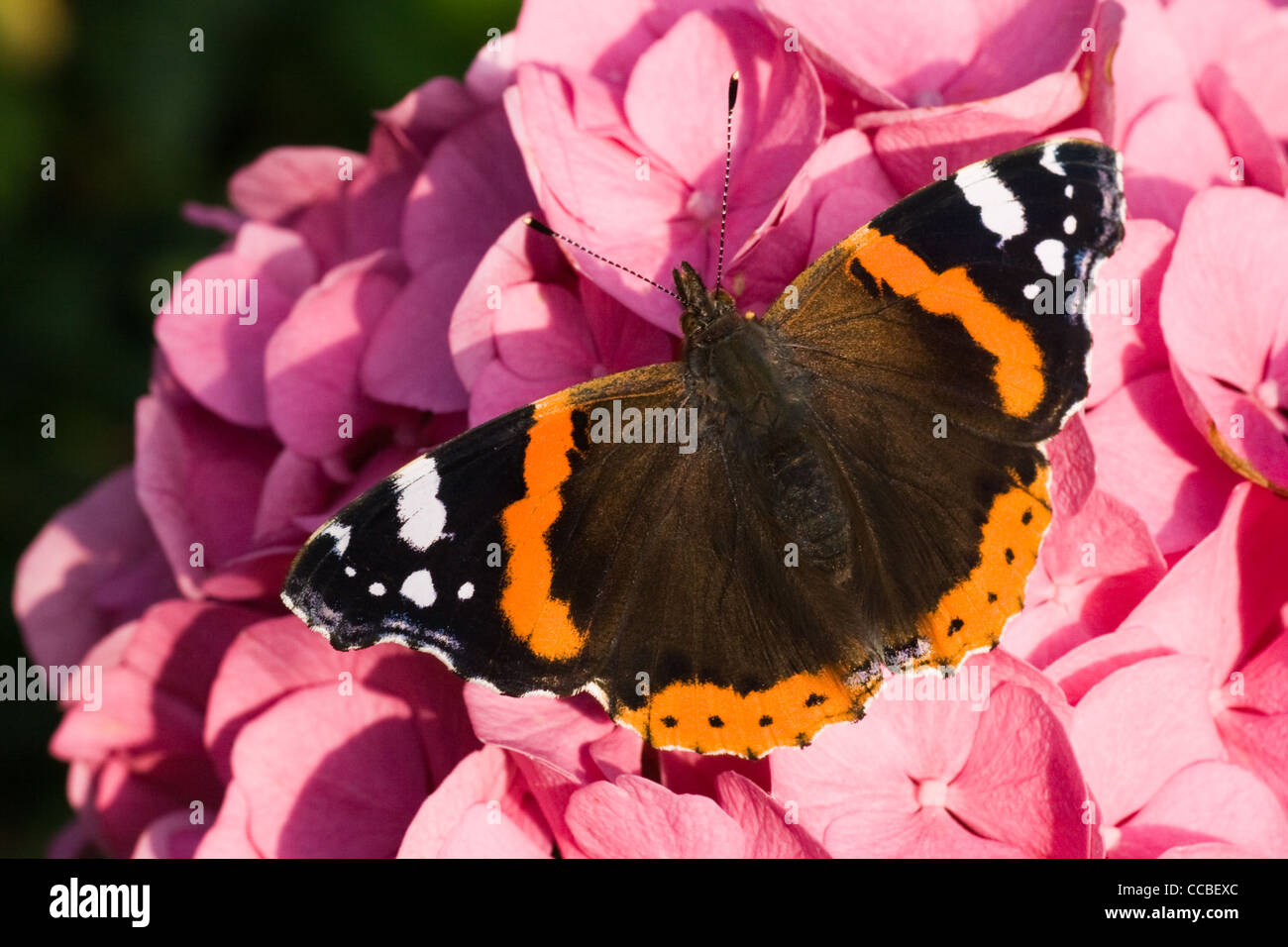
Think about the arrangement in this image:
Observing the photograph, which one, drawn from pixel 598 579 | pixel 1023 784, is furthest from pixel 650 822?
pixel 1023 784

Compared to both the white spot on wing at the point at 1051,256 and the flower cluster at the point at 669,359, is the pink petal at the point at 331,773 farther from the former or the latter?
the white spot on wing at the point at 1051,256

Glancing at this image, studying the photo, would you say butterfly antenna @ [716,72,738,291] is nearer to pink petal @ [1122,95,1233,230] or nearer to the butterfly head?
the butterfly head

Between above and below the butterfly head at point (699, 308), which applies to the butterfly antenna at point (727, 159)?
above

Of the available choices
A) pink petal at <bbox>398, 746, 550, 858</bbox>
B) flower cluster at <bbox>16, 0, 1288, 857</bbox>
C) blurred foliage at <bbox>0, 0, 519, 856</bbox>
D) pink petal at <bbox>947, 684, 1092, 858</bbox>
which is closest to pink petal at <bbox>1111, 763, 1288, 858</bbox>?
flower cluster at <bbox>16, 0, 1288, 857</bbox>

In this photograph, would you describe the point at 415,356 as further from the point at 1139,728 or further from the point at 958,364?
the point at 1139,728

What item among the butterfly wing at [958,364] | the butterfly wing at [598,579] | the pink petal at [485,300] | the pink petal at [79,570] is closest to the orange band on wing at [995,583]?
the butterfly wing at [958,364]
